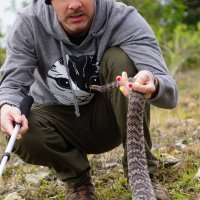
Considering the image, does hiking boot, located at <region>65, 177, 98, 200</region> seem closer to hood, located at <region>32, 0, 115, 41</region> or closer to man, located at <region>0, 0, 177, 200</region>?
man, located at <region>0, 0, 177, 200</region>

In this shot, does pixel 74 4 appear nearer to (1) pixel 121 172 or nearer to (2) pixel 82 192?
(2) pixel 82 192

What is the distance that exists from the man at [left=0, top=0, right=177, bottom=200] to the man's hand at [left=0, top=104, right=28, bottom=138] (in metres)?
0.08

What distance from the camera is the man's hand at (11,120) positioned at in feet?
11.6

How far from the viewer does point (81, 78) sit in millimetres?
4309

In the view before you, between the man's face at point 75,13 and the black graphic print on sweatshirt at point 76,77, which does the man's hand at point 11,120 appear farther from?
the man's face at point 75,13

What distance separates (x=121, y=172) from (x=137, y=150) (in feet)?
5.00

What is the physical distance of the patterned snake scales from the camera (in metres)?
3.51

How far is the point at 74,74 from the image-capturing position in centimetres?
431

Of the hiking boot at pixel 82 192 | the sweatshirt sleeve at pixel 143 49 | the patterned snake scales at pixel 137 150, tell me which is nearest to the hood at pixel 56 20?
the sweatshirt sleeve at pixel 143 49

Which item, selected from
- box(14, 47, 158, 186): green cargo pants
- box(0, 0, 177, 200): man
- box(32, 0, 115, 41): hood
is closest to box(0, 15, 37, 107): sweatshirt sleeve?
box(0, 0, 177, 200): man

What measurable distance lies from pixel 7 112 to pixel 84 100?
3.13 ft

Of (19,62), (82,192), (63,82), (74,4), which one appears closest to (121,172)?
(82,192)

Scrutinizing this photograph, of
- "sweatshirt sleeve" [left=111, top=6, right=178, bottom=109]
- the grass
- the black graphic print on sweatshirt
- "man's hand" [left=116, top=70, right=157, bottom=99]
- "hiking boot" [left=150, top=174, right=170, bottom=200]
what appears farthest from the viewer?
the grass

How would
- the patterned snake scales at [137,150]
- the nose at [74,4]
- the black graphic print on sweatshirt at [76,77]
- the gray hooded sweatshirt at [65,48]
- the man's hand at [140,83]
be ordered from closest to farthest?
the man's hand at [140,83] < the patterned snake scales at [137,150] < the nose at [74,4] < the gray hooded sweatshirt at [65,48] < the black graphic print on sweatshirt at [76,77]
